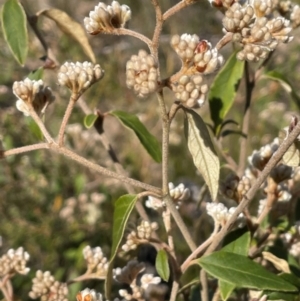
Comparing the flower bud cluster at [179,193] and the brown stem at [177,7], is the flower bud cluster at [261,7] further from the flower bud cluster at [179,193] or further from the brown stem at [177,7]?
the flower bud cluster at [179,193]

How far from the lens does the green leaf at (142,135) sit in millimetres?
1502

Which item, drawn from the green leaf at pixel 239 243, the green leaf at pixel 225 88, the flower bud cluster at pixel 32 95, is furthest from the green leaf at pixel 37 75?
the green leaf at pixel 239 243

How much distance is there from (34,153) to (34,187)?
194 millimetres

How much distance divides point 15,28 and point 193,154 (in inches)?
25.2

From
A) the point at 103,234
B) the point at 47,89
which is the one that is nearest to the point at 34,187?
the point at 103,234

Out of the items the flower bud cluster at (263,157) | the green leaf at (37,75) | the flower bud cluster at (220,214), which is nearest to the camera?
the flower bud cluster at (220,214)

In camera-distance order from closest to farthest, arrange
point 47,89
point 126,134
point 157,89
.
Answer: point 157,89 < point 47,89 < point 126,134

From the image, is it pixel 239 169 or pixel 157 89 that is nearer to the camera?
pixel 157 89

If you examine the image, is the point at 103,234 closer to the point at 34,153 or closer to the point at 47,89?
the point at 34,153

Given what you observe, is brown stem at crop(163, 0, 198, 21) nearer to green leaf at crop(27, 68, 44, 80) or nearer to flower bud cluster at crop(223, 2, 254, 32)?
flower bud cluster at crop(223, 2, 254, 32)

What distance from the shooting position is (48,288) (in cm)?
147

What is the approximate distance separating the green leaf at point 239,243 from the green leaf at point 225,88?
0.33 metres

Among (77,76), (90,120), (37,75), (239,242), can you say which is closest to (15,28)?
(37,75)

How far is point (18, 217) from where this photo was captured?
271 cm
